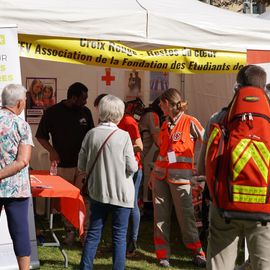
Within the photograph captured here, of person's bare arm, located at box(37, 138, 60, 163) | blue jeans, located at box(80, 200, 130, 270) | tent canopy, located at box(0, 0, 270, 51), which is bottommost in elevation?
blue jeans, located at box(80, 200, 130, 270)

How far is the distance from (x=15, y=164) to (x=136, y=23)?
69.3 inches

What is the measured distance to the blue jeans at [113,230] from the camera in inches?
191

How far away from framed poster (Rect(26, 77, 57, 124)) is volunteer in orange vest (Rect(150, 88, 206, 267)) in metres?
2.75

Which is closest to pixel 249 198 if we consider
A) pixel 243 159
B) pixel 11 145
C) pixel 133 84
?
pixel 243 159

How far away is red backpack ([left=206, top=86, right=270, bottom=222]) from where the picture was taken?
11.6ft

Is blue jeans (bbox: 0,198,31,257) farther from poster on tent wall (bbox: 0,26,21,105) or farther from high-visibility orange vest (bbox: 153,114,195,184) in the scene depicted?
high-visibility orange vest (bbox: 153,114,195,184)

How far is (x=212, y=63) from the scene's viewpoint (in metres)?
5.96

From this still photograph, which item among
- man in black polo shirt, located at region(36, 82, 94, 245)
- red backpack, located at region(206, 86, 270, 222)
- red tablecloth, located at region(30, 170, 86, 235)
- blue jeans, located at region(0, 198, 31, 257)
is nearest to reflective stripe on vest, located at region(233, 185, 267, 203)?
red backpack, located at region(206, 86, 270, 222)

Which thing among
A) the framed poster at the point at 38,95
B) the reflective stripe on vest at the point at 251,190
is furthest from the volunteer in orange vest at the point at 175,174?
the framed poster at the point at 38,95

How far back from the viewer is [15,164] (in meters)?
4.48

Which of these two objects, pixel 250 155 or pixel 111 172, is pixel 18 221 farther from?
pixel 250 155

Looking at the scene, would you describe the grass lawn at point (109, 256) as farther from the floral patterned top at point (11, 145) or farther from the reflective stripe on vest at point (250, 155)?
the reflective stripe on vest at point (250, 155)

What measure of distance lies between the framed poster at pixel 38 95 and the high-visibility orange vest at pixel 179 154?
2851 mm

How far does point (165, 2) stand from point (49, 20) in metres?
1.51
